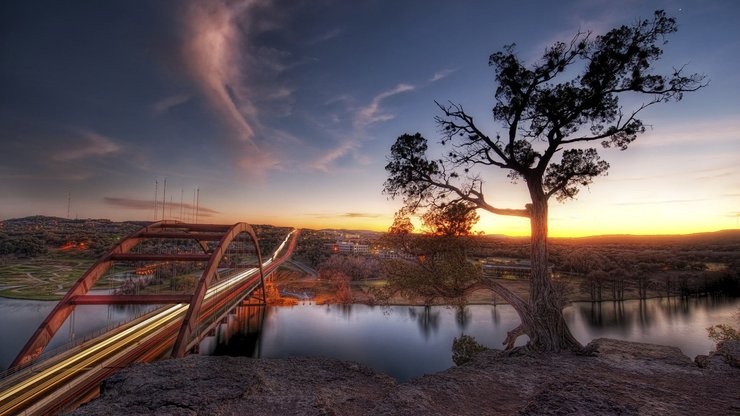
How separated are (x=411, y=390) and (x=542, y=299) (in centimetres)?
696

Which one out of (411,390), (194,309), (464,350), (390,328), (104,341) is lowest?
(390,328)

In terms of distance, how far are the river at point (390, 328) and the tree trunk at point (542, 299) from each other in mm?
21198

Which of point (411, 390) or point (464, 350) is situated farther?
point (464, 350)

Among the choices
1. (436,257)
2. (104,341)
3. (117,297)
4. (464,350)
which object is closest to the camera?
(436,257)

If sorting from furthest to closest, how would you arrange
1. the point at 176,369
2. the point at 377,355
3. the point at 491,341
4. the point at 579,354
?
the point at 491,341
the point at 377,355
the point at 579,354
the point at 176,369

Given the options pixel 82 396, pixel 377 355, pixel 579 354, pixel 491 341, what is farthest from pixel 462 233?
pixel 491 341

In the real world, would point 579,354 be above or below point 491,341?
above

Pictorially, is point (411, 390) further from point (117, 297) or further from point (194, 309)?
point (117, 297)

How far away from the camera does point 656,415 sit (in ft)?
14.5

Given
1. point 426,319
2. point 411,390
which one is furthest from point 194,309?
point 426,319

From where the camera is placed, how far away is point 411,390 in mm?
5383

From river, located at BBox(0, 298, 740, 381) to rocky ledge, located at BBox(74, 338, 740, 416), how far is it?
24.2m

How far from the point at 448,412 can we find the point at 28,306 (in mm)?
70760

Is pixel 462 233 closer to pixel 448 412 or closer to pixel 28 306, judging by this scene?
pixel 448 412
